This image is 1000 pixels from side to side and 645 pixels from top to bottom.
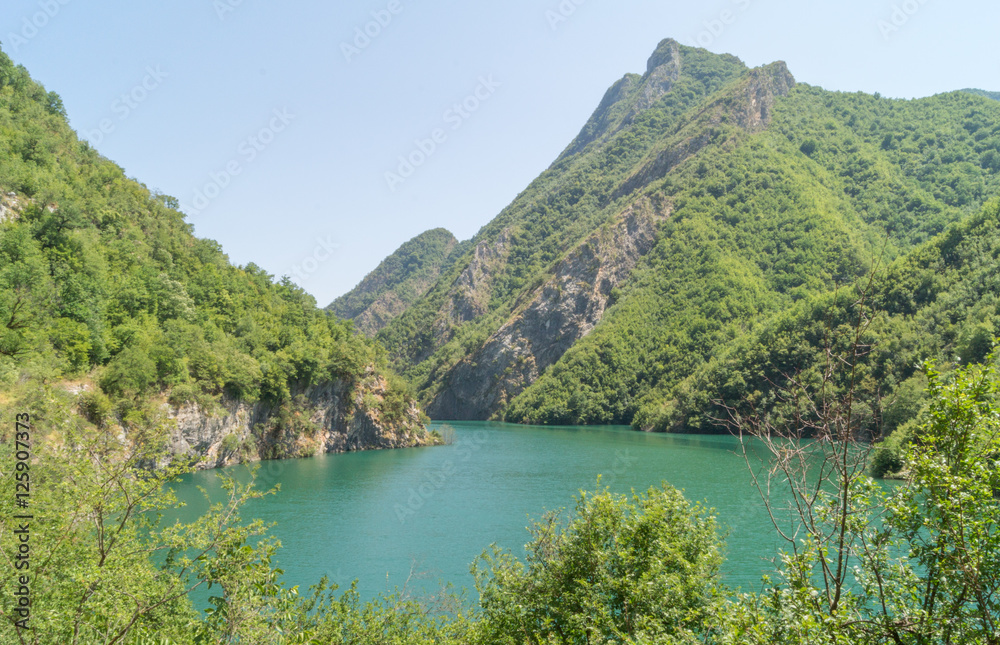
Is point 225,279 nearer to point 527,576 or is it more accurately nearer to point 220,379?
point 220,379

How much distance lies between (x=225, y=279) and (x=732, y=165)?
142969mm

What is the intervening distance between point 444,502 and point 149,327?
29.5 metres

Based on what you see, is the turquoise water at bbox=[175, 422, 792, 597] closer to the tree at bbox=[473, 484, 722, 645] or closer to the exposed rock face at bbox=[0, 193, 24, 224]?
the tree at bbox=[473, 484, 722, 645]

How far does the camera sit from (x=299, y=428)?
Result: 66.4 meters

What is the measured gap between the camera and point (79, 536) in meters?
11.1

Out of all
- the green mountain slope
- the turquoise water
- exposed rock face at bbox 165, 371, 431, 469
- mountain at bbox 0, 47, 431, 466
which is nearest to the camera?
the turquoise water

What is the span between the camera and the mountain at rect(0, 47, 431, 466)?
120ft

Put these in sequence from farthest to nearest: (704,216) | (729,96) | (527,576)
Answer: (729,96), (704,216), (527,576)

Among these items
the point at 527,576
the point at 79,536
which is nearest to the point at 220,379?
the point at 79,536

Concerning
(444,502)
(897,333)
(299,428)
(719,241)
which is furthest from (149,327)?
(719,241)

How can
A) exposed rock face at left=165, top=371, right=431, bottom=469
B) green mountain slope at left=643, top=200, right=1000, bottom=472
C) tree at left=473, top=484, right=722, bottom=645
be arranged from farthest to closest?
green mountain slope at left=643, top=200, right=1000, bottom=472, exposed rock face at left=165, top=371, right=431, bottom=469, tree at left=473, top=484, right=722, bottom=645

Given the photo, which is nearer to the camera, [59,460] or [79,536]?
[59,460]

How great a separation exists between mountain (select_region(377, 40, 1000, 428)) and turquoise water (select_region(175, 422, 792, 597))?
54684 millimetres

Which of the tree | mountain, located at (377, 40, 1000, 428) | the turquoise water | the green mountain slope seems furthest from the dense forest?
the turquoise water
